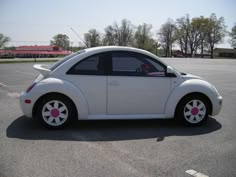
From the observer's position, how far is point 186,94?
4949mm

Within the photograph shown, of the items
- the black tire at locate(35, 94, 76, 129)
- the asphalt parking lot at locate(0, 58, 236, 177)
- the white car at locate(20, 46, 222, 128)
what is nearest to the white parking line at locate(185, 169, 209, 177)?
the asphalt parking lot at locate(0, 58, 236, 177)

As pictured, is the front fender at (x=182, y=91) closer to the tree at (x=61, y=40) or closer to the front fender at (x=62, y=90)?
the front fender at (x=62, y=90)

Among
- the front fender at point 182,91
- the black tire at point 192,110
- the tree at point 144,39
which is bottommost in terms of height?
the black tire at point 192,110

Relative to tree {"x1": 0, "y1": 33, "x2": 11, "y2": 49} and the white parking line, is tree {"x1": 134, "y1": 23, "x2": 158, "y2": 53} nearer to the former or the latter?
tree {"x1": 0, "y1": 33, "x2": 11, "y2": 49}

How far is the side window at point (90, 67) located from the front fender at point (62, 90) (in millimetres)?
295

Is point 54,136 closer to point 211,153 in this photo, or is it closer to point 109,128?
point 109,128

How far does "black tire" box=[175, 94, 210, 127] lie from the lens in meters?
4.99

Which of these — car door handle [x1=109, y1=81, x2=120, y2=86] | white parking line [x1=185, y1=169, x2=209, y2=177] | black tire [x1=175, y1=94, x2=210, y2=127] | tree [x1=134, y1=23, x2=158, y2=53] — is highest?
tree [x1=134, y1=23, x2=158, y2=53]

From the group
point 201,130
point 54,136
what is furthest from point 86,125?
point 201,130

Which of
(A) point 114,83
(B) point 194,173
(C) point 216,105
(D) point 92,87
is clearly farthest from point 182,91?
(B) point 194,173

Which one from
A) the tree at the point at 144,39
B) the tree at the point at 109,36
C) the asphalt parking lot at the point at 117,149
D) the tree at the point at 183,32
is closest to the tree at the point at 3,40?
the tree at the point at 109,36

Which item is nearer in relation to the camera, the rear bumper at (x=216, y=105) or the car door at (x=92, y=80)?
the car door at (x=92, y=80)

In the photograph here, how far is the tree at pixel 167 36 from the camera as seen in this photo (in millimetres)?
83562

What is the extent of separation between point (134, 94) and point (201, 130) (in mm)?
1529
